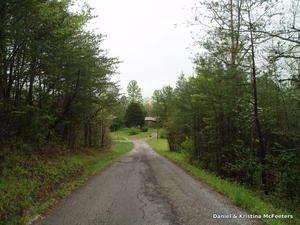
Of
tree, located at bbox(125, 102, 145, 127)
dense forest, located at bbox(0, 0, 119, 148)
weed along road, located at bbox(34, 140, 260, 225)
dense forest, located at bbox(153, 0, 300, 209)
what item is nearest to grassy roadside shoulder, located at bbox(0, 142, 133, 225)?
weed along road, located at bbox(34, 140, 260, 225)

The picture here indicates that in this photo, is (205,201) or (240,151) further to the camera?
(240,151)

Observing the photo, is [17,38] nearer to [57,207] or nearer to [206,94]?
[57,207]

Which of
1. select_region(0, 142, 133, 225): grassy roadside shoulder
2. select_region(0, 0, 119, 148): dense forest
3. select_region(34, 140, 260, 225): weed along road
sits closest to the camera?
select_region(34, 140, 260, 225): weed along road

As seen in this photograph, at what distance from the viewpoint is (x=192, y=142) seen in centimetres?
1225

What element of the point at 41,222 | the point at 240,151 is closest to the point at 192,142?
the point at 240,151

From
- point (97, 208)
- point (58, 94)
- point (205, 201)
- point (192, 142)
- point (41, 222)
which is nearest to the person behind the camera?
point (41, 222)

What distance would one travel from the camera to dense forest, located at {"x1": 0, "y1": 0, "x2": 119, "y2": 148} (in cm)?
549

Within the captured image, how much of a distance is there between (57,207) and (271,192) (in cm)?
769

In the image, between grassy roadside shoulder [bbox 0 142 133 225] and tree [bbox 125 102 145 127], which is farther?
tree [bbox 125 102 145 127]

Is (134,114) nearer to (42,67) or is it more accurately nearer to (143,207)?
(42,67)

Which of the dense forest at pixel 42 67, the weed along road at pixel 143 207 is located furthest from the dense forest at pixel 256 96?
the dense forest at pixel 42 67

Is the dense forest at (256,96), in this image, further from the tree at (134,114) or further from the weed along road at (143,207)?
the tree at (134,114)

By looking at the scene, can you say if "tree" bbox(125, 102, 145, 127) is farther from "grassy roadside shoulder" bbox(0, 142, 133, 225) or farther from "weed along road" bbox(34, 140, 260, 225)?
"weed along road" bbox(34, 140, 260, 225)

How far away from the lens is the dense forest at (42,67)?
5.49m
